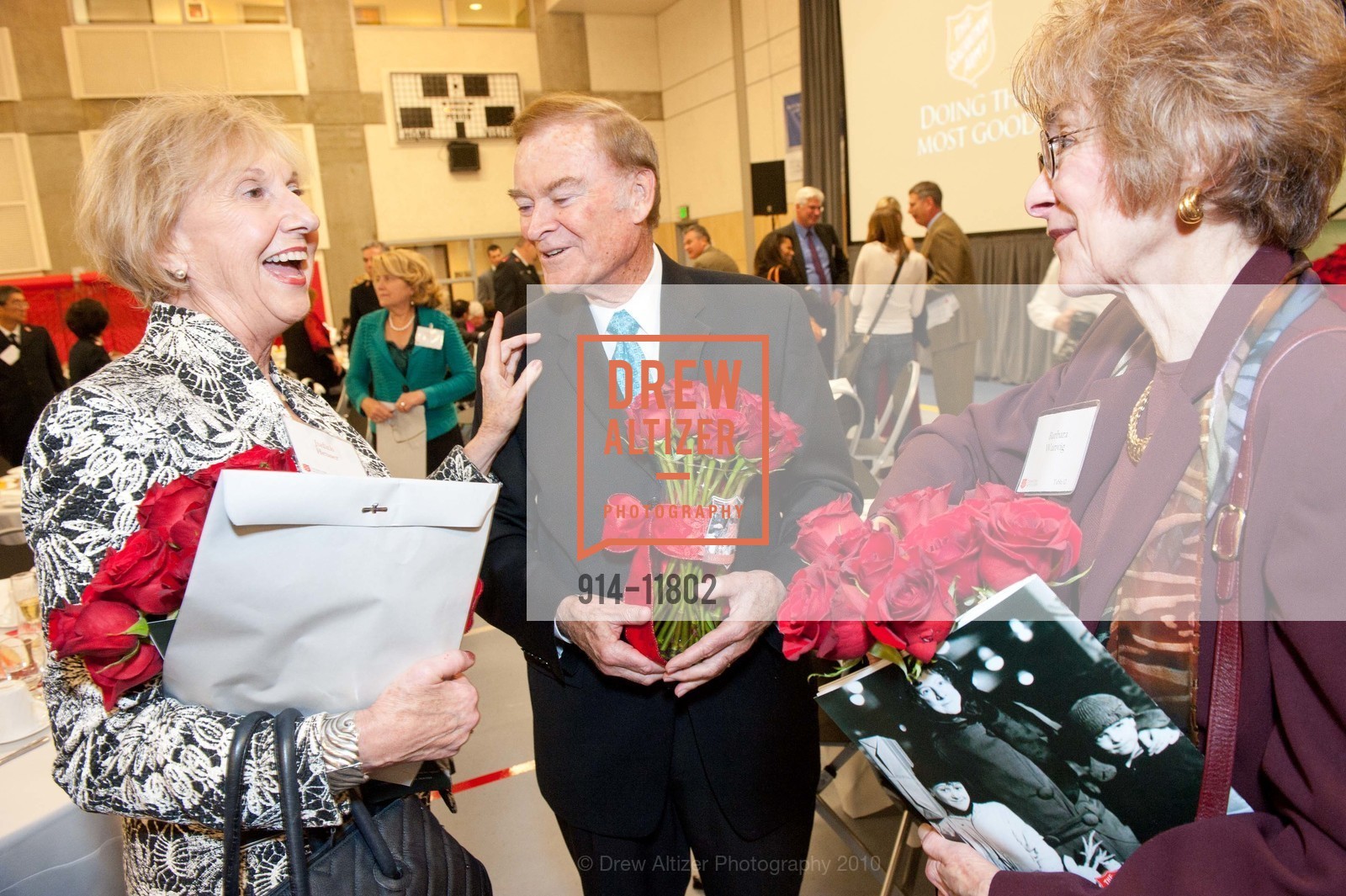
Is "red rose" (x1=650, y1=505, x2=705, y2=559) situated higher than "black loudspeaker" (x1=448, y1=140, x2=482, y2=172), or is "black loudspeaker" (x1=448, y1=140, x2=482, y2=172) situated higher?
"black loudspeaker" (x1=448, y1=140, x2=482, y2=172)

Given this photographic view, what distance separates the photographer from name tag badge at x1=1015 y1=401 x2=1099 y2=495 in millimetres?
1126

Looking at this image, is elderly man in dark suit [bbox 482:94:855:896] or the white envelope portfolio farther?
elderly man in dark suit [bbox 482:94:855:896]

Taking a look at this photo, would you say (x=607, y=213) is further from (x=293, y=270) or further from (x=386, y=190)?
(x=386, y=190)

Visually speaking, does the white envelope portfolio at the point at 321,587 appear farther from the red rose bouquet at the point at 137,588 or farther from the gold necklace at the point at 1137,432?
the gold necklace at the point at 1137,432

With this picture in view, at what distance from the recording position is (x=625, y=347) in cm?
153

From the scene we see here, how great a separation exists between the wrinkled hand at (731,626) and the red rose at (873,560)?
42cm

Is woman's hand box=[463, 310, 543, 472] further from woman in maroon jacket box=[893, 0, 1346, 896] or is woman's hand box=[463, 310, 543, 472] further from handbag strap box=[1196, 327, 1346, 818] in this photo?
handbag strap box=[1196, 327, 1346, 818]

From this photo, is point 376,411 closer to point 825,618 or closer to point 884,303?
point 884,303

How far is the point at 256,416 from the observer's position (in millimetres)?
1211

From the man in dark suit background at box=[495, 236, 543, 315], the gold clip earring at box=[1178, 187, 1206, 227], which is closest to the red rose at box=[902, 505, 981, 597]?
the gold clip earring at box=[1178, 187, 1206, 227]

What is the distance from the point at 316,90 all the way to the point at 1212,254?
636 inches

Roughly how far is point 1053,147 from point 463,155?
1557cm

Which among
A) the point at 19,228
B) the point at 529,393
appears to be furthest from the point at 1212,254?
the point at 19,228

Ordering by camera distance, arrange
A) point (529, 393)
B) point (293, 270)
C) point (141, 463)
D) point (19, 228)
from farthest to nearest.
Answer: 1. point (19, 228)
2. point (529, 393)
3. point (293, 270)
4. point (141, 463)
